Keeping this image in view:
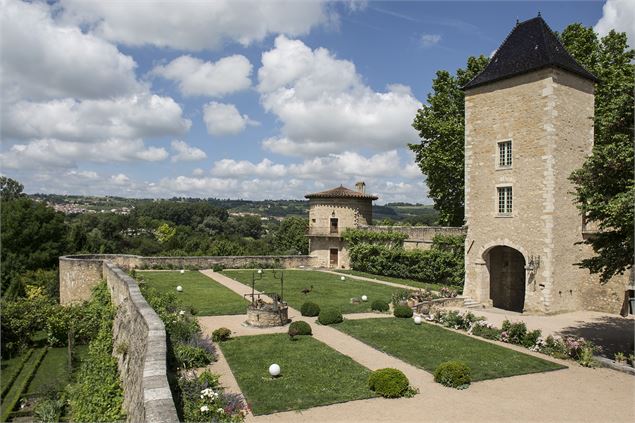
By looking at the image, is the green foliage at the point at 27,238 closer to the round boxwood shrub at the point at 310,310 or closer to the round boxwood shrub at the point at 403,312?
the round boxwood shrub at the point at 310,310

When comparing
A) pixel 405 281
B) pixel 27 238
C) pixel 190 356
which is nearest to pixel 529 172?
pixel 405 281

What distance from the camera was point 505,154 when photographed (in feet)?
66.4

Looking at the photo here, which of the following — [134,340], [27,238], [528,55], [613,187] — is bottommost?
[134,340]

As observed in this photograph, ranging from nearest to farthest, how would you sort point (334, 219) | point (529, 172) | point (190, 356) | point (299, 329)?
1. point (190, 356)
2. point (299, 329)
3. point (529, 172)
4. point (334, 219)

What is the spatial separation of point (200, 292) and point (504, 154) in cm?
1531

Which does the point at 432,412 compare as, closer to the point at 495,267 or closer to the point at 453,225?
the point at 495,267

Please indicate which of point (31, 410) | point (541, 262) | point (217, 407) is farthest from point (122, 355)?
point (541, 262)

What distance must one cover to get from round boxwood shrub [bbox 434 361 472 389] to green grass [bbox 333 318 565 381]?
0.49 meters

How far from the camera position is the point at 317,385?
10.0 metres

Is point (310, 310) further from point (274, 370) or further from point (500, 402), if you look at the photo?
point (500, 402)

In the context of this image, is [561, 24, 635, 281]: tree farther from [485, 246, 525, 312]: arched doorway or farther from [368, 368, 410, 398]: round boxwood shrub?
[485, 246, 525, 312]: arched doorway

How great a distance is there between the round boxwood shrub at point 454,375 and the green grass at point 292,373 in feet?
5.51

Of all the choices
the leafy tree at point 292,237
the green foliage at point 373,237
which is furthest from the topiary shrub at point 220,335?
the leafy tree at point 292,237

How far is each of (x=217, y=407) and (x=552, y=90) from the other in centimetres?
1727
